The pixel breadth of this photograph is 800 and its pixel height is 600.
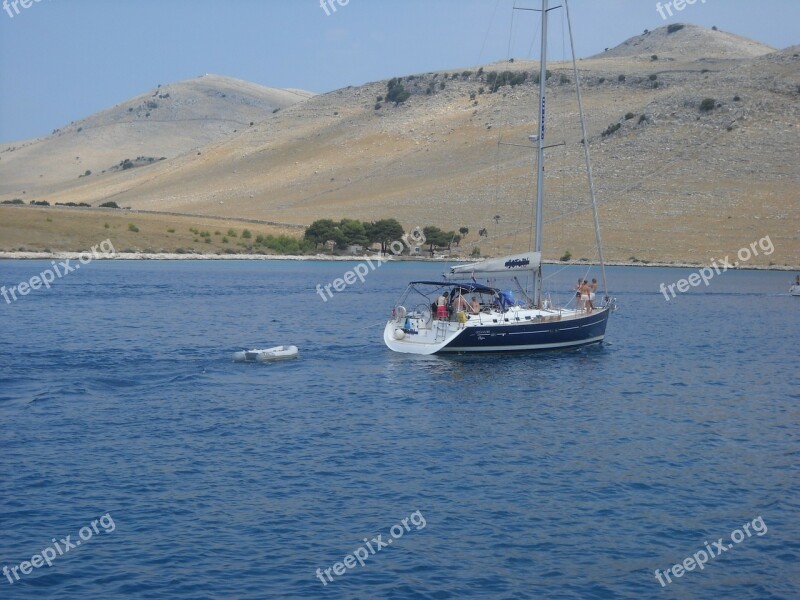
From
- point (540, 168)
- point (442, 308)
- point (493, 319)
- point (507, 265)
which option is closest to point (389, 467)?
point (442, 308)

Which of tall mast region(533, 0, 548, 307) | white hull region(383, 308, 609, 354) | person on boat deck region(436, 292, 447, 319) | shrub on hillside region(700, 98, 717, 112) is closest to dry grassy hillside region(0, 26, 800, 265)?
shrub on hillside region(700, 98, 717, 112)

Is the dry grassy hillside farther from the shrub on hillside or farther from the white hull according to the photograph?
the white hull

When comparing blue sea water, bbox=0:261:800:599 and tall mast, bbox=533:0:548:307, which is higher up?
tall mast, bbox=533:0:548:307

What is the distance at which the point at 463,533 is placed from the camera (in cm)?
1750

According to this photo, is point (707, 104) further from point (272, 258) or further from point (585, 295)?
point (585, 295)

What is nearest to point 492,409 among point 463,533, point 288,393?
point 288,393

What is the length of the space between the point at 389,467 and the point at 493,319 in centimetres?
1484

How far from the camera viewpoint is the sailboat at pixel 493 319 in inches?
1378

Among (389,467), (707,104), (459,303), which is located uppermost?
(707,104)

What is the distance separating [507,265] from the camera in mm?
37562

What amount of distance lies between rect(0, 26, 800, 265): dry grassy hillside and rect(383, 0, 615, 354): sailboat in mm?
52712

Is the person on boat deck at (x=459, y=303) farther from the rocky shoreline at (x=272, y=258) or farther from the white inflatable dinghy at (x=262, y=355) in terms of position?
the rocky shoreline at (x=272, y=258)

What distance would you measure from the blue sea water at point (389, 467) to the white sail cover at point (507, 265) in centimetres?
332

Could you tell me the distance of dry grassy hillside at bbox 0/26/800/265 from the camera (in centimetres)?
10881
